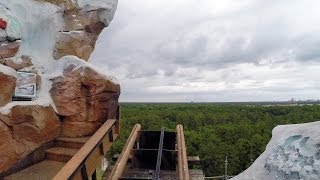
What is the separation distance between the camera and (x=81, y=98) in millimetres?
6383

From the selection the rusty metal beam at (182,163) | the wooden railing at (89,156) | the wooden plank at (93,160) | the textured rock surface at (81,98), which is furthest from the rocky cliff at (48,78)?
the rusty metal beam at (182,163)

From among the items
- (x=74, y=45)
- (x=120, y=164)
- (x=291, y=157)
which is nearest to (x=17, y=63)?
(x=74, y=45)

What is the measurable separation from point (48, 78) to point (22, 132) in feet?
3.61

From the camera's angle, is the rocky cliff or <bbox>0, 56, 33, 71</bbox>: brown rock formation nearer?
the rocky cliff

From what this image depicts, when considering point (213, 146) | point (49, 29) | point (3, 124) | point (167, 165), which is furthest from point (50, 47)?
point (213, 146)

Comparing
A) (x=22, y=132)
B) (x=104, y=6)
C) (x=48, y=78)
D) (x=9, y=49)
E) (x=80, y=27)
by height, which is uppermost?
(x=104, y=6)

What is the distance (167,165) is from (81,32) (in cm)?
298

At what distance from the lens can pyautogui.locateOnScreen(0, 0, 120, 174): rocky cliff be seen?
221 inches

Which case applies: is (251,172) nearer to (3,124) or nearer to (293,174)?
(293,174)

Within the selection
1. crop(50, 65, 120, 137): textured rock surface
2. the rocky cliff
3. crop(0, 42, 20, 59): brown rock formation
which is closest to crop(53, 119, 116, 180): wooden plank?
crop(50, 65, 120, 137): textured rock surface

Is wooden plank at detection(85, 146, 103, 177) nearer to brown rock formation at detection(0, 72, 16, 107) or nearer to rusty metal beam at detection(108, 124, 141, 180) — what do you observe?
rusty metal beam at detection(108, 124, 141, 180)

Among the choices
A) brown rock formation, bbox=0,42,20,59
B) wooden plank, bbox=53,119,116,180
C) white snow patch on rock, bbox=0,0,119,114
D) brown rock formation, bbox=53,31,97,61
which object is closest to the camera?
wooden plank, bbox=53,119,116,180

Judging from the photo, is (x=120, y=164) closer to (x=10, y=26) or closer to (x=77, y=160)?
(x=77, y=160)

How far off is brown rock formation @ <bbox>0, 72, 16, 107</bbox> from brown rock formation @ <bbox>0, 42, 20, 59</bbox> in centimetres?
44
